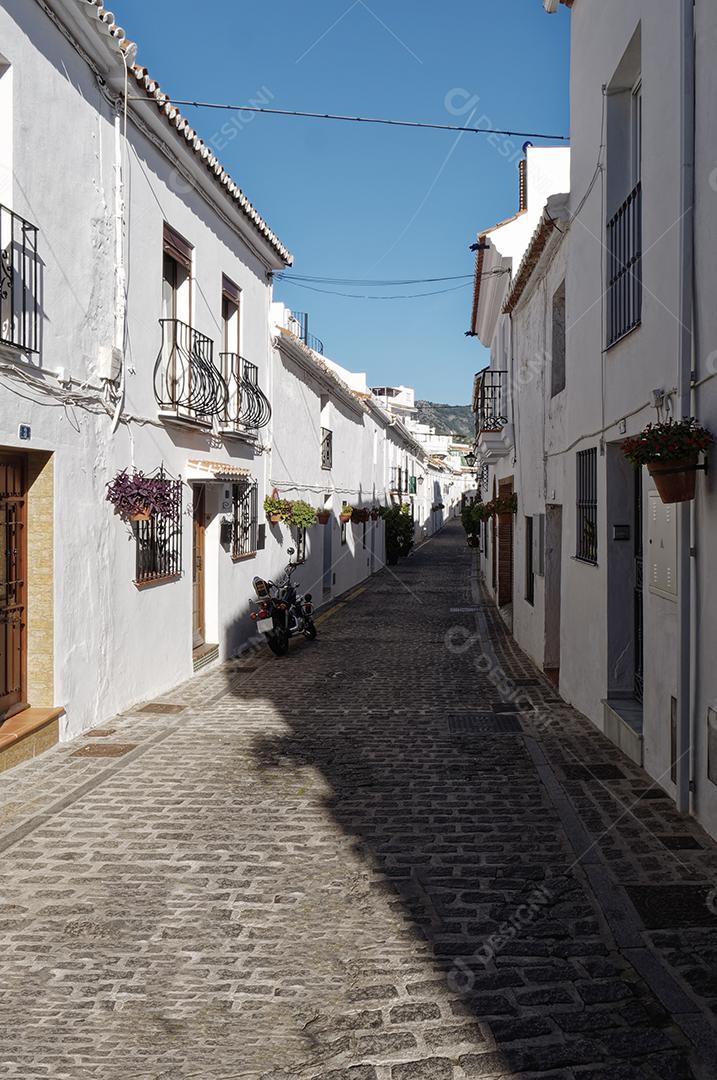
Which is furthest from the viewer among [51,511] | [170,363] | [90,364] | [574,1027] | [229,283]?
[229,283]

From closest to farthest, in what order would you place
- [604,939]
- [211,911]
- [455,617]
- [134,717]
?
[604,939] → [211,911] → [134,717] → [455,617]

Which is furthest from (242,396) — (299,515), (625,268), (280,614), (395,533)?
(395,533)

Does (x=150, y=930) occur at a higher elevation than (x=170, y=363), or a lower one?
lower

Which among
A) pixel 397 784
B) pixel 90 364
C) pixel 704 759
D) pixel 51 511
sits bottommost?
pixel 397 784

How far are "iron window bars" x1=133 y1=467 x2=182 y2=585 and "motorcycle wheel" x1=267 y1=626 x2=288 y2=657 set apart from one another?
99.6 inches

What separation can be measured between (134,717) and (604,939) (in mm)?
5619

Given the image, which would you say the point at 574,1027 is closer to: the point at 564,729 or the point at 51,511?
the point at 564,729

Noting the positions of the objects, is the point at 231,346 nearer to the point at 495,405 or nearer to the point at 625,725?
the point at 495,405

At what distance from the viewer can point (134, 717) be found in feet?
27.9

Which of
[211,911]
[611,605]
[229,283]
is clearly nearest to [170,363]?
[229,283]

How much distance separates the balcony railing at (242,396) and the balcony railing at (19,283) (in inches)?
194

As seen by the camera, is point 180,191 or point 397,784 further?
point 180,191

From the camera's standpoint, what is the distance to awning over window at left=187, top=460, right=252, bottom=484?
413 inches

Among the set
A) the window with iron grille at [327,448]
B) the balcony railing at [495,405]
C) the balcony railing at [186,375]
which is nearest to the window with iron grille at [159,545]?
the balcony railing at [186,375]
